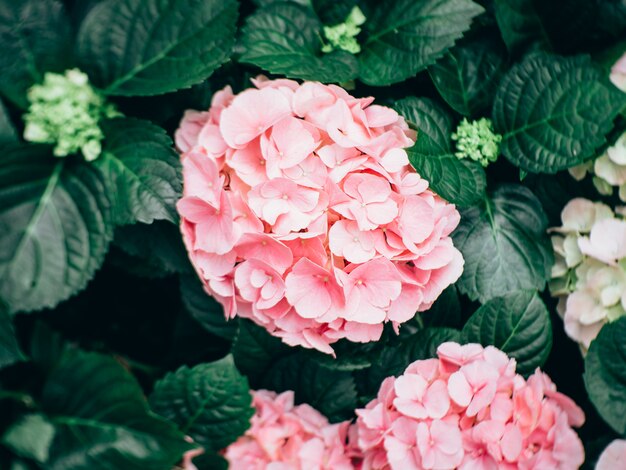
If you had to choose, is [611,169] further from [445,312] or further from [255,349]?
[255,349]

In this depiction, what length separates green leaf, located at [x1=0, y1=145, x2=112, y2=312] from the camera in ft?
2.97

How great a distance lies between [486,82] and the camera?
1116mm

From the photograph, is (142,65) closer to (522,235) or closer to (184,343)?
(184,343)

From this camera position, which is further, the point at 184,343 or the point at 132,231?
the point at 184,343

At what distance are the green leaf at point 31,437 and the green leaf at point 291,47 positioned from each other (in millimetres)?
603

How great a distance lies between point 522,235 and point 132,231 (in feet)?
2.11

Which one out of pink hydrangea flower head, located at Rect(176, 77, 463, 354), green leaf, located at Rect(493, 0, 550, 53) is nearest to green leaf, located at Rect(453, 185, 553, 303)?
pink hydrangea flower head, located at Rect(176, 77, 463, 354)

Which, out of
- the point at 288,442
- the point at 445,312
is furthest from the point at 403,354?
the point at 288,442

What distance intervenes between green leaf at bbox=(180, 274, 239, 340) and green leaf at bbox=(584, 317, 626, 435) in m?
0.58

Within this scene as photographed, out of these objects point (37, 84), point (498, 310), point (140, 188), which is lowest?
point (498, 310)

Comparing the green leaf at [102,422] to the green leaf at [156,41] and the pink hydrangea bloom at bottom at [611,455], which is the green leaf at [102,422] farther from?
the pink hydrangea bloom at bottom at [611,455]

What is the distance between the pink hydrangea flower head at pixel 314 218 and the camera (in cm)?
88

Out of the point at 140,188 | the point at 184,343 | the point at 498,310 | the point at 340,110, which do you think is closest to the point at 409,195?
the point at 340,110

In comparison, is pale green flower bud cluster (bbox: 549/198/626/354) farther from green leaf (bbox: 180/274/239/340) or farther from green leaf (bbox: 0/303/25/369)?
green leaf (bbox: 0/303/25/369)
